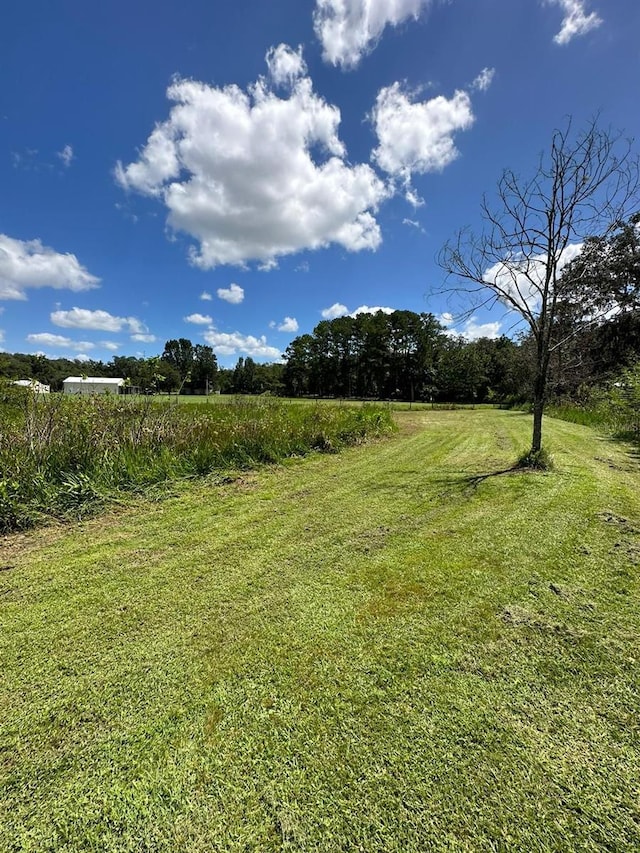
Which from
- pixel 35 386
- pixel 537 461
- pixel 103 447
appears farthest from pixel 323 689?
pixel 35 386

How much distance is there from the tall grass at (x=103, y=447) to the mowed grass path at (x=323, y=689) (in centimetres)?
72

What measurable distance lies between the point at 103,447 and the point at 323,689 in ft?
14.8

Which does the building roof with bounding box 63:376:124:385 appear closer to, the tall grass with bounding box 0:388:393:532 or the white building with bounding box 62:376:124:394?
the white building with bounding box 62:376:124:394

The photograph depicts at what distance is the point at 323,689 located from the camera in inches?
69.8

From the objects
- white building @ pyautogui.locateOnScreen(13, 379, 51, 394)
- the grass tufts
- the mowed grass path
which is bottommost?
the mowed grass path

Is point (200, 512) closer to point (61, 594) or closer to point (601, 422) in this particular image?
point (61, 594)

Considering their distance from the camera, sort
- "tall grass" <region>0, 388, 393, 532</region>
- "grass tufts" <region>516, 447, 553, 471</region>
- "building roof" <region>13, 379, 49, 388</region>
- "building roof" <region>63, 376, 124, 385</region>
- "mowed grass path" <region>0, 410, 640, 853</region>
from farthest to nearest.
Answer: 1. "building roof" <region>63, 376, 124, 385</region>
2. "grass tufts" <region>516, 447, 553, 471</region>
3. "building roof" <region>13, 379, 49, 388</region>
4. "tall grass" <region>0, 388, 393, 532</region>
5. "mowed grass path" <region>0, 410, 640, 853</region>

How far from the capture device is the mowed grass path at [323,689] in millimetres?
1254

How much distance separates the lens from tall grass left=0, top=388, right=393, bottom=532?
162 inches

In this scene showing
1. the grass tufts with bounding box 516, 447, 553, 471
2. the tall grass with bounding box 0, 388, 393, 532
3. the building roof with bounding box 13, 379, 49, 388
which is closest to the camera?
the tall grass with bounding box 0, 388, 393, 532

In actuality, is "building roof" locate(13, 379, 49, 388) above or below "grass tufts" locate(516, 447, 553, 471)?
above

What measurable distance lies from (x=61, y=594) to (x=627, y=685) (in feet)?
11.3

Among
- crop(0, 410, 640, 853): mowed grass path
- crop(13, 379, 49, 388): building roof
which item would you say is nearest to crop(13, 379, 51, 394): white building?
crop(13, 379, 49, 388): building roof

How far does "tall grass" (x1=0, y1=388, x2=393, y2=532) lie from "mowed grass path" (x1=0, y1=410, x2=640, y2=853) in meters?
0.72
